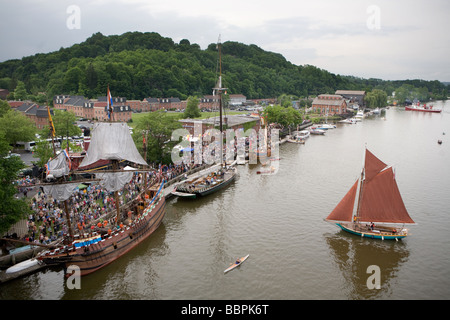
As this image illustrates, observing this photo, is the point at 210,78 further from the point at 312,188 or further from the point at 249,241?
the point at 249,241

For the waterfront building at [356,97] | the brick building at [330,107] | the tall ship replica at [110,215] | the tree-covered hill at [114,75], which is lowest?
the tall ship replica at [110,215]

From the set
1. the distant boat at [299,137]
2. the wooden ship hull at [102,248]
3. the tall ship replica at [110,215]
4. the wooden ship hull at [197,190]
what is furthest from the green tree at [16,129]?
the distant boat at [299,137]

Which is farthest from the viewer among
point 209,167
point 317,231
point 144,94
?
point 144,94

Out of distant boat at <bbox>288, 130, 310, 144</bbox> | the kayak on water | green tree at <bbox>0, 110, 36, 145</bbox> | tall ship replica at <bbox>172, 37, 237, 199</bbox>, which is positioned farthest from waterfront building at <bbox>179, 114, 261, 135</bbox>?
the kayak on water

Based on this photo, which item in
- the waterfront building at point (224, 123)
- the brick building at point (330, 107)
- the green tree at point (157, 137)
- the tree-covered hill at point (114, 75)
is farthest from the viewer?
the brick building at point (330, 107)

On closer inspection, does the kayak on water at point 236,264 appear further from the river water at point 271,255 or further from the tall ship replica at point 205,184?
the tall ship replica at point 205,184

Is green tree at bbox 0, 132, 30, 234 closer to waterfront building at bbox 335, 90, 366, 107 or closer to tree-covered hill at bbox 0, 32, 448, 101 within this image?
tree-covered hill at bbox 0, 32, 448, 101

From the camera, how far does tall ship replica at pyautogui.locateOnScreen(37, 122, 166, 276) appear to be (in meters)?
26.2

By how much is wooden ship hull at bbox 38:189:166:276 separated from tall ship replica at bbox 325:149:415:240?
19.1m

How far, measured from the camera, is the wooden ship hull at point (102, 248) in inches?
1007

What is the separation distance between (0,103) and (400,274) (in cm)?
8448

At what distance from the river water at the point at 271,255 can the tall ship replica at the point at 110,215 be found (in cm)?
127
